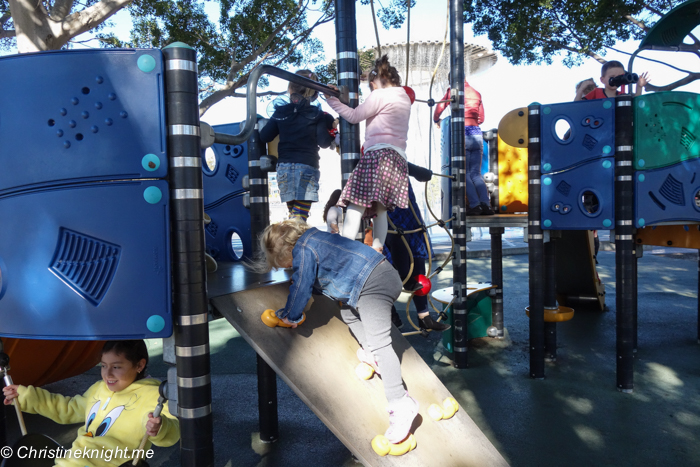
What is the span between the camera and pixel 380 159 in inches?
124

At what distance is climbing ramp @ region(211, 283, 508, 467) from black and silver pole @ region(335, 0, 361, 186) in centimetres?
87

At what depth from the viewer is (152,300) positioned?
6.42 feet

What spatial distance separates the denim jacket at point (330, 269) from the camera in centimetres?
241

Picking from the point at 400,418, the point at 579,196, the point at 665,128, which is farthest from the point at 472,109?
the point at 400,418

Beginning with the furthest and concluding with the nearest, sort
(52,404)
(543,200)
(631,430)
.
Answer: (543,200) → (631,430) → (52,404)

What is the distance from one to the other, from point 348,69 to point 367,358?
1.55 metres

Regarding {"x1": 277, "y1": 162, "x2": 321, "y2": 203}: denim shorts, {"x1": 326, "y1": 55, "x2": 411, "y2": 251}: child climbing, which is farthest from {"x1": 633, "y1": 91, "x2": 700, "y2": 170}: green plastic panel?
{"x1": 277, "y1": 162, "x2": 321, "y2": 203}: denim shorts

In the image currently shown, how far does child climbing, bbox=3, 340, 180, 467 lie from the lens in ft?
7.18

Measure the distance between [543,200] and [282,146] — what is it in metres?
2.24

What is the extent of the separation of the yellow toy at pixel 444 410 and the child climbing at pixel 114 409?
3.78 feet

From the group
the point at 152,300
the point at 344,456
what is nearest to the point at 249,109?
the point at 152,300

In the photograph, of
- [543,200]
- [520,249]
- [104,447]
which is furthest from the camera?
[520,249]

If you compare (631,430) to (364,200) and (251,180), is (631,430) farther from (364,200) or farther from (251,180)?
(251,180)

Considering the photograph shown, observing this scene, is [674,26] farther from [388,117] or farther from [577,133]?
[388,117]
